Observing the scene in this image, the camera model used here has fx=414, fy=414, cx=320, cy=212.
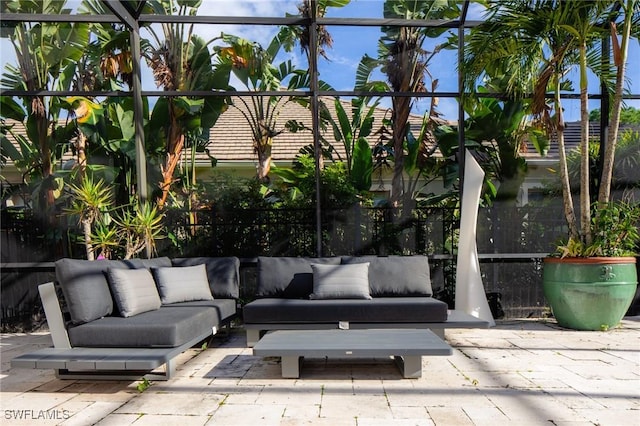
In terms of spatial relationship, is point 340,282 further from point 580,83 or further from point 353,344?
point 580,83

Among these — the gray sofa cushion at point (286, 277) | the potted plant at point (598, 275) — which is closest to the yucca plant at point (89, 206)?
the gray sofa cushion at point (286, 277)

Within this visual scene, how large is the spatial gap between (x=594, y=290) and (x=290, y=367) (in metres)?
3.66

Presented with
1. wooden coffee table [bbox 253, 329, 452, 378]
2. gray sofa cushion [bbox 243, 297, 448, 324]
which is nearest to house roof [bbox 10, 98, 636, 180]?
gray sofa cushion [bbox 243, 297, 448, 324]

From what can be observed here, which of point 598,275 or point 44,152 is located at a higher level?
point 44,152

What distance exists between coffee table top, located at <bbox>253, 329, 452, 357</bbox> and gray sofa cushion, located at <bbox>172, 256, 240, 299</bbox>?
1485mm

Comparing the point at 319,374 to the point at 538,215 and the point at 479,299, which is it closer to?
the point at 479,299

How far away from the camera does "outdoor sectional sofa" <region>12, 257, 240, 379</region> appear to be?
298 cm

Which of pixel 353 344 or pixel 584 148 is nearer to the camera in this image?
pixel 353 344

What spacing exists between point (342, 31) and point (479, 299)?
13.5ft

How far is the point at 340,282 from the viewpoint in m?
4.59

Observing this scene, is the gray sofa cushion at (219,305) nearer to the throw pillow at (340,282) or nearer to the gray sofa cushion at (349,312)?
the gray sofa cushion at (349,312)

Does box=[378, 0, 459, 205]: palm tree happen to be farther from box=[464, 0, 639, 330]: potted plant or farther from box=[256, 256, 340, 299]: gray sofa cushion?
box=[256, 256, 340, 299]: gray sofa cushion

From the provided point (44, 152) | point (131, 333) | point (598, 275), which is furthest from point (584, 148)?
point (44, 152)

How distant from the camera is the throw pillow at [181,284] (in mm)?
4418
